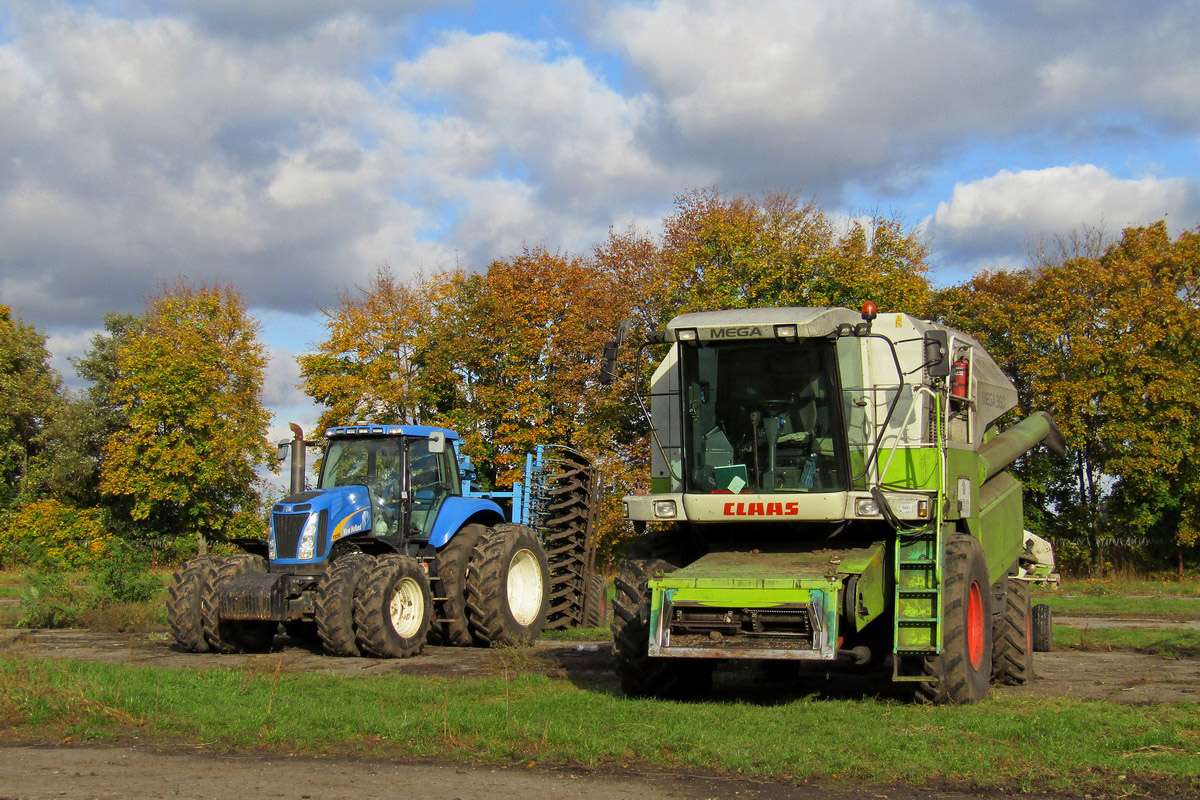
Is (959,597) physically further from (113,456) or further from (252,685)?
(113,456)

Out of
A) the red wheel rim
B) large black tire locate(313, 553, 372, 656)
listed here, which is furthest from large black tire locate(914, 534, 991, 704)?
large black tire locate(313, 553, 372, 656)

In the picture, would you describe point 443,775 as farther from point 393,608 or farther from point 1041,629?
point 1041,629

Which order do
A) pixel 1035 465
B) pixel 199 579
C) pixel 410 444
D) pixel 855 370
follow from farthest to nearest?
pixel 1035 465 < pixel 410 444 < pixel 199 579 < pixel 855 370

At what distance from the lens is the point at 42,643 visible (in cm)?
1666

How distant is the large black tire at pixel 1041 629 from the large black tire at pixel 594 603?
6723mm

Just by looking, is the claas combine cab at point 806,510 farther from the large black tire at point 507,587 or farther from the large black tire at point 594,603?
the large black tire at point 594,603

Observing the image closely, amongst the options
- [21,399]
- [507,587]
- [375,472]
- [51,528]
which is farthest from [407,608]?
[21,399]

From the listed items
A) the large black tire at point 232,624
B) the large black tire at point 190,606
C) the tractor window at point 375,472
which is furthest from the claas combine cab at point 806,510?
the large black tire at point 190,606

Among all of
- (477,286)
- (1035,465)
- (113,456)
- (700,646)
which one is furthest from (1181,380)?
(113,456)

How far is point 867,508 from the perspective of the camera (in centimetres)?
1046

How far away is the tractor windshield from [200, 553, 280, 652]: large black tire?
21.5ft

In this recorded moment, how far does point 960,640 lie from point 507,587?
7407mm

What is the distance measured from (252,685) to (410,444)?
5.33m

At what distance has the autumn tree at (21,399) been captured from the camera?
176 feet
